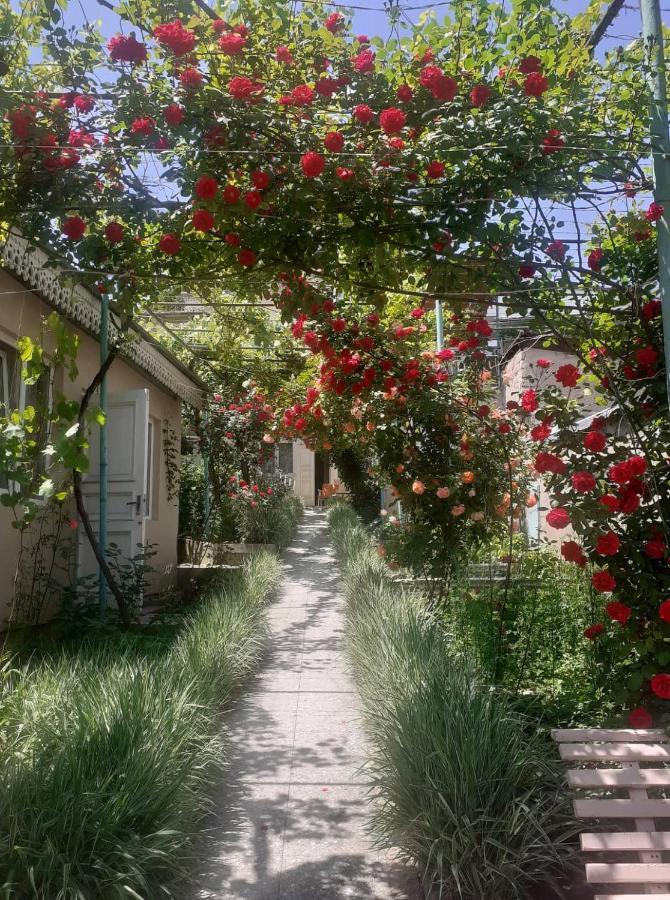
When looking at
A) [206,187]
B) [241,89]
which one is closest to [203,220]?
[206,187]

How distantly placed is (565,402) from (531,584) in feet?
7.29

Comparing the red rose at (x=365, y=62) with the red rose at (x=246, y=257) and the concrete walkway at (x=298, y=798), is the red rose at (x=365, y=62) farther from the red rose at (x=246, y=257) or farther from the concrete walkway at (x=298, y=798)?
the concrete walkway at (x=298, y=798)

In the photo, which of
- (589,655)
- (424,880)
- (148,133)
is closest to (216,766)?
(424,880)

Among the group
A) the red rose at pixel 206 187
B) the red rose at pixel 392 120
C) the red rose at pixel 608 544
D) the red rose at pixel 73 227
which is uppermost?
the red rose at pixel 392 120

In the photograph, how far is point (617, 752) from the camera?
2.51 meters

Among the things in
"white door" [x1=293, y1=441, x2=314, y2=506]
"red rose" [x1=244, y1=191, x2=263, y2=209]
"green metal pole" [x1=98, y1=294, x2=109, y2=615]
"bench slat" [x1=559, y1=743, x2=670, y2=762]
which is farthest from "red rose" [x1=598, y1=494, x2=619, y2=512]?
"white door" [x1=293, y1=441, x2=314, y2=506]

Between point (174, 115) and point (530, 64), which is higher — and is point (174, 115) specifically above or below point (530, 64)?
below

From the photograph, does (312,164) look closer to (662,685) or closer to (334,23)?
(334,23)

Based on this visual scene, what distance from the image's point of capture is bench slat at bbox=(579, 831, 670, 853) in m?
2.15

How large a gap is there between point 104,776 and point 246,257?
2.53 meters

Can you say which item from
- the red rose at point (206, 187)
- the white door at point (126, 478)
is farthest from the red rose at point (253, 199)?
the white door at point (126, 478)

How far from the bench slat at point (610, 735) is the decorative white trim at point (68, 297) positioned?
330 centimetres

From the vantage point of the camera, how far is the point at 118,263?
4.12 m

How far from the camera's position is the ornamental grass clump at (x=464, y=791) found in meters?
2.41
